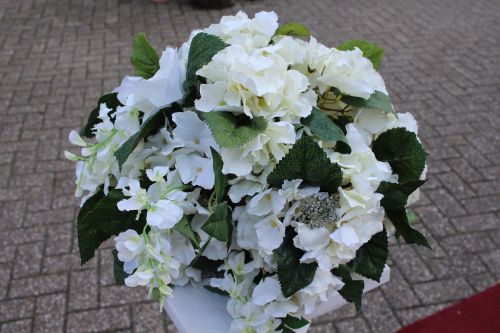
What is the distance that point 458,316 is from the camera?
245 centimetres

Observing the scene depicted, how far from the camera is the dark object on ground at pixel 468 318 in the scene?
2.34m

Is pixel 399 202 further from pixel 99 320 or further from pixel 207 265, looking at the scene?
pixel 99 320

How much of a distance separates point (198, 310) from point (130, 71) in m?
3.81

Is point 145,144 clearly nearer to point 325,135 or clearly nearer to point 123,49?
point 325,135

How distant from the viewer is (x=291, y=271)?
3.24ft

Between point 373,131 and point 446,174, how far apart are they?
2567mm

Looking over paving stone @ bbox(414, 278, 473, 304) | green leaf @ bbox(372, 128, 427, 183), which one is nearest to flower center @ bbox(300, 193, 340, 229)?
green leaf @ bbox(372, 128, 427, 183)

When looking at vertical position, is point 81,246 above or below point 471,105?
above

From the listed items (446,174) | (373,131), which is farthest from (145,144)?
(446,174)

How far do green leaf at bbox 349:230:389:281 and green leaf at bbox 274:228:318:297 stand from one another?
119mm

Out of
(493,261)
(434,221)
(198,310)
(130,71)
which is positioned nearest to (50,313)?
(198,310)

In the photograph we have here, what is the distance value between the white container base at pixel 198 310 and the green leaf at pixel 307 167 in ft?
1.26

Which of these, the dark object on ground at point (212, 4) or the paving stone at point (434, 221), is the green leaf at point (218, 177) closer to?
the paving stone at point (434, 221)

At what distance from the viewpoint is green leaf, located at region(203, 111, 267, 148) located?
91cm
